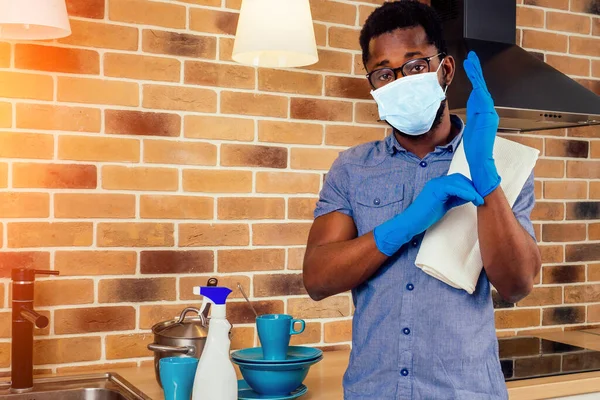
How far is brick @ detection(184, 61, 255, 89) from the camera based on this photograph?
77.4 inches

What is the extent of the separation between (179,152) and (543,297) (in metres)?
1.37

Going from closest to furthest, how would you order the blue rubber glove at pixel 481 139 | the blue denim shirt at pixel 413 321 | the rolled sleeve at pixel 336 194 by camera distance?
1. the blue rubber glove at pixel 481 139
2. the blue denim shirt at pixel 413 321
3. the rolled sleeve at pixel 336 194

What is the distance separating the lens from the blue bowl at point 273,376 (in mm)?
1581

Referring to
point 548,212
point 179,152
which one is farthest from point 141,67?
point 548,212

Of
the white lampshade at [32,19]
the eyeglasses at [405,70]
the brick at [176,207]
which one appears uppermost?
the white lampshade at [32,19]

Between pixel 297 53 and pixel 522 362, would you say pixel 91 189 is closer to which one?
pixel 297 53

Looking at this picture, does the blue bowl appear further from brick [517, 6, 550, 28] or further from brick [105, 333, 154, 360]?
brick [517, 6, 550, 28]

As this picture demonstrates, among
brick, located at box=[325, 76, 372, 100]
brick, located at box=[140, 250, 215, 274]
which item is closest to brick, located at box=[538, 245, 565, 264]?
brick, located at box=[325, 76, 372, 100]

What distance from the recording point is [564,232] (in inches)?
99.0

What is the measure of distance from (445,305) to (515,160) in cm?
31

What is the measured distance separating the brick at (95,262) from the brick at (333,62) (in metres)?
0.77

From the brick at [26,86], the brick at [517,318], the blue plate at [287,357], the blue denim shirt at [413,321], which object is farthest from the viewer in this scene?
the brick at [517,318]

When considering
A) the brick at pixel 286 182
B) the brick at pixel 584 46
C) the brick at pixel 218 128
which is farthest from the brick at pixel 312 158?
the brick at pixel 584 46

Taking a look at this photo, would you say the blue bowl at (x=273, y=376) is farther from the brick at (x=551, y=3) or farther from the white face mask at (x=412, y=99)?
the brick at (x=551, y=3)
